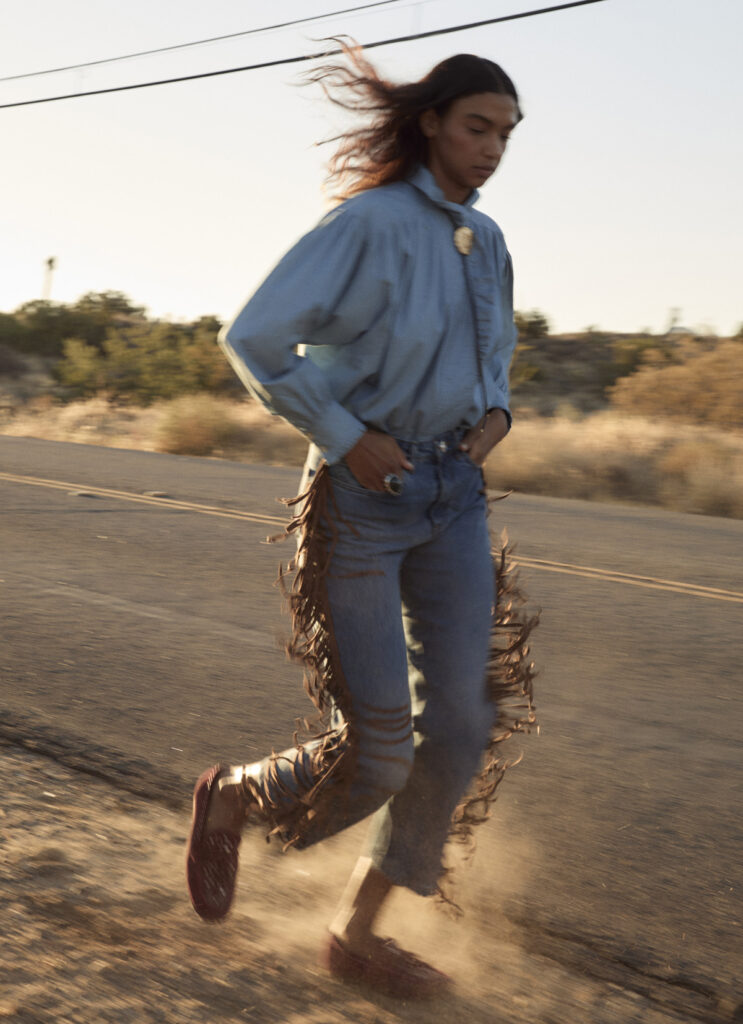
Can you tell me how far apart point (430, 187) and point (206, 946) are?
166cm

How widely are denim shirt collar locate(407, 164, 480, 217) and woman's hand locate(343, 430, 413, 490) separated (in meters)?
0.48

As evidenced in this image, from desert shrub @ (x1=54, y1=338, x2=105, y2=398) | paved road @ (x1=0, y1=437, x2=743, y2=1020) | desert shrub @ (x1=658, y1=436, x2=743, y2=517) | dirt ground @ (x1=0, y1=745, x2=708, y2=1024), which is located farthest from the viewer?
desert shrub @ (x1=54, y1=338, x2=105, y2=398)

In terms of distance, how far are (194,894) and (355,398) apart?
1164 mm

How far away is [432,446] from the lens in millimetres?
2598

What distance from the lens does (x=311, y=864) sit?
334cm

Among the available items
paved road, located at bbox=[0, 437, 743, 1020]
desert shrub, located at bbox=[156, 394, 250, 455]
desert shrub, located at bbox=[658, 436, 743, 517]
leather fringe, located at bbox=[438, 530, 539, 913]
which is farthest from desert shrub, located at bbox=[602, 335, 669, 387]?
leather fringe, located at bbox=[438, 530, 539, 913]

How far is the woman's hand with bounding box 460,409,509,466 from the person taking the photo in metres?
2.66

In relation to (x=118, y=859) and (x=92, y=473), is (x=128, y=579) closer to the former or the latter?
(x=118, y=859)

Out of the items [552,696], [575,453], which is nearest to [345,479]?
[552,696]

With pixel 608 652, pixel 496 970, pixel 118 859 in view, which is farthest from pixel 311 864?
pixel 608 652

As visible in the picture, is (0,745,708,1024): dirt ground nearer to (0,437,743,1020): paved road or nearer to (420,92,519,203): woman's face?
(0,437,743,1020): paved road

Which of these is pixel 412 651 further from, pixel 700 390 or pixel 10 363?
pixel 10 363

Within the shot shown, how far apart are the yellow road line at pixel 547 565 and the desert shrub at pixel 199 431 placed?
7.88m

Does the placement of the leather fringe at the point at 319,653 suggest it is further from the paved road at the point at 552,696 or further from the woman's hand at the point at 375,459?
the paved road at the point at 552,696
